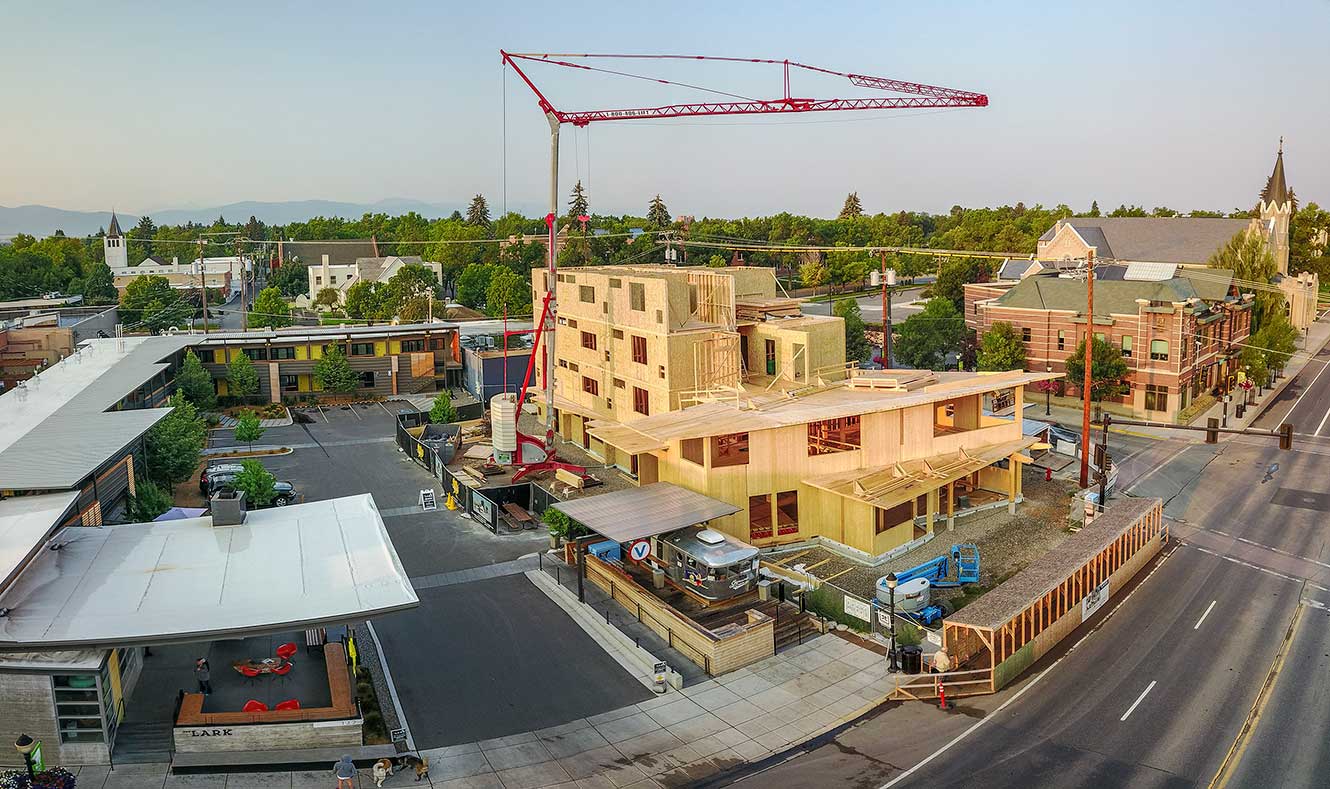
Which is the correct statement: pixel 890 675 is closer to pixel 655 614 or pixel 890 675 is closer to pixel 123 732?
pixel 655 614

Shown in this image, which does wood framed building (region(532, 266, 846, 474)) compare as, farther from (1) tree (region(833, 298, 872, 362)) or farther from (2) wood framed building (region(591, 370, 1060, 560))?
(1) tree (region(833, 298, 872, 362))

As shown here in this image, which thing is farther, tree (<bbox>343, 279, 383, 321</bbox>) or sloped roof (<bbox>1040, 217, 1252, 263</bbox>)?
tree (<bbox>343, 279, 383, 321</bbox>)

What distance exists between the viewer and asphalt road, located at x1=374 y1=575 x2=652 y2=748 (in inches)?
1119

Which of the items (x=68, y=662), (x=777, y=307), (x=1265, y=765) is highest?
(x=777, y=307)

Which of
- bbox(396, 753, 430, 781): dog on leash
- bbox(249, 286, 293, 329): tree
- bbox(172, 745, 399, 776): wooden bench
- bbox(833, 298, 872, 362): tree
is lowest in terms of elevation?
bbox(396, 753, 430, 781): dog on leash

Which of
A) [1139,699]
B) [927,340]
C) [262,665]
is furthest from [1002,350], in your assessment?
[262,665]

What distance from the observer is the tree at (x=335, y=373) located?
3068 inches

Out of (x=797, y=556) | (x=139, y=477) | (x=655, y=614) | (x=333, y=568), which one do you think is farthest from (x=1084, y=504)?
(x=139, y=477)

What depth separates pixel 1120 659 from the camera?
31.7m

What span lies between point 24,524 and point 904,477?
34.5m

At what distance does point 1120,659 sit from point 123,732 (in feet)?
104

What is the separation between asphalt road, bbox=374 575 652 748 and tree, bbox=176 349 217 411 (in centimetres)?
4028

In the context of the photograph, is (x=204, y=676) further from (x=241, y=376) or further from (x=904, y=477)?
(x=241, y=376)

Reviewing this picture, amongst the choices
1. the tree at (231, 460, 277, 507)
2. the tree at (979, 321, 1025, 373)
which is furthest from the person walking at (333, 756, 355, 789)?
the tree at (979, 321, 1025, 373)
